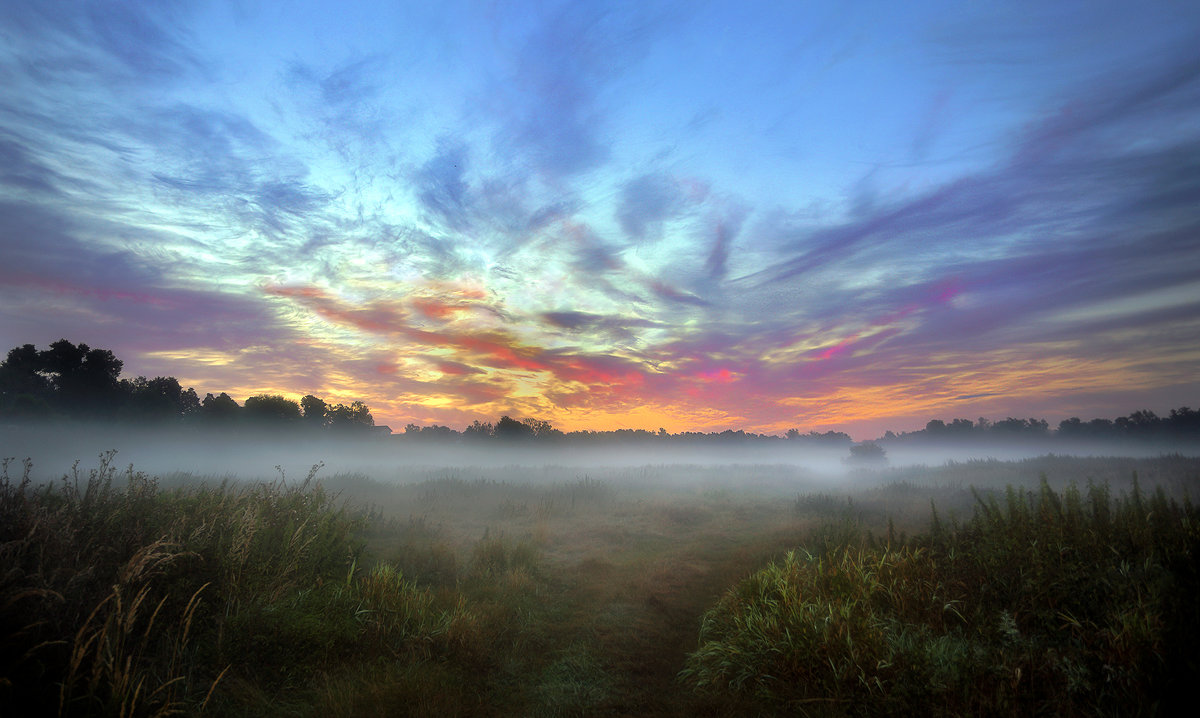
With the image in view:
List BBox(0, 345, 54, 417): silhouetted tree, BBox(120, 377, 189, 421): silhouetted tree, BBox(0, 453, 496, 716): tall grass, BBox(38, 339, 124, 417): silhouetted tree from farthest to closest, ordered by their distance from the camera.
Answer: BBox(120, 377, 189, 421): silhouetted tree, BBox(38, 339, 124, 417): silhouetted tree, BBox(0, 345, 54, 417): silhouetted tree, BBox(0, 453, 496, 716): tall grass

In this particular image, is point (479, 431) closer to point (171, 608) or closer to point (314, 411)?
point (314, 411)

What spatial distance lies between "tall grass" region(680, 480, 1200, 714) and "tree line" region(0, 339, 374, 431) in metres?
45.5

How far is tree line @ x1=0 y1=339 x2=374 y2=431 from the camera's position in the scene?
3247cm

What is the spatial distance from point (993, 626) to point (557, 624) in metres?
5.75

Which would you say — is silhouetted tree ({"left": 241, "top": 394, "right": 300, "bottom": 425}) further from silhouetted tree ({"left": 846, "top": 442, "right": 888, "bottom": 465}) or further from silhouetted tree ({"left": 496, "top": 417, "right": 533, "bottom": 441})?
silhouetted tree ({"left": 846, "top": 442, "right": 888, "bottom": 465})

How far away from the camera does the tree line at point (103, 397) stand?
3247 cm

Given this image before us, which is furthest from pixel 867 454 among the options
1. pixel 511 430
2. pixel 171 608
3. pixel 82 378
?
pixel 82 378

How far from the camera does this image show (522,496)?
20.6 meters

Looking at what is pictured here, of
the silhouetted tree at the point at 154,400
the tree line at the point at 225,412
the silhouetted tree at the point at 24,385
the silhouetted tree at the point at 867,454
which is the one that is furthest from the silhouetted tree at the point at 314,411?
the silhouetted tree at the point at 867,454

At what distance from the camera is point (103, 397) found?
36.7 metres

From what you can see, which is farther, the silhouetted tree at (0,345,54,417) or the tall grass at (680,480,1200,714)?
the silhouetted tree at (0,345,54,417)

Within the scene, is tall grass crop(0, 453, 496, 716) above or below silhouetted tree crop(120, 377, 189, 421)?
below

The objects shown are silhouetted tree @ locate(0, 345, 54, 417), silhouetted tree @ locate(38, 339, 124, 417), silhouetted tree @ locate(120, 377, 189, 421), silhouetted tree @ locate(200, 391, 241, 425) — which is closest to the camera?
silhouetted tree @ locate(0, 345, 54, 417)

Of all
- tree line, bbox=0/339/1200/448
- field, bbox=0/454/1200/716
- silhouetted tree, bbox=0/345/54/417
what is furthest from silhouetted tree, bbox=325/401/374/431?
field, bbox=0/454/1200/716
